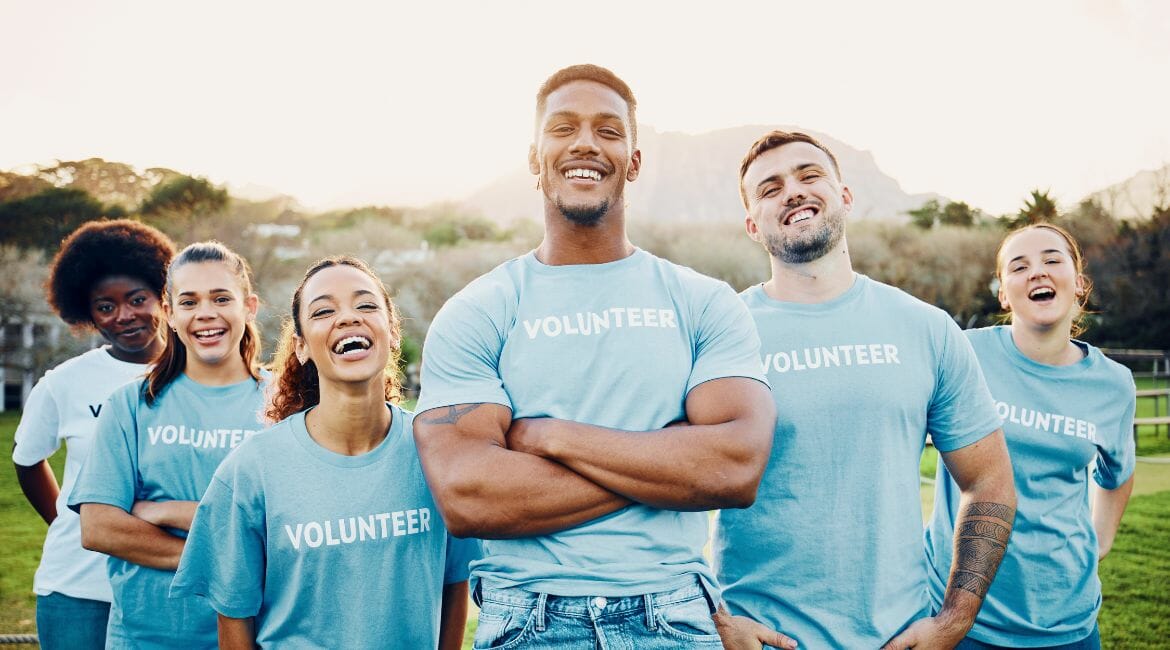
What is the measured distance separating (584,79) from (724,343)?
0.94 meters

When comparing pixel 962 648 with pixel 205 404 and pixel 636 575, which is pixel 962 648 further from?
pixel 205 404

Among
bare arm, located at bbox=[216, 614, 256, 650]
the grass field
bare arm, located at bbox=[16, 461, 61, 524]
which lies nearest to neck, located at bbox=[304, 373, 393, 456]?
bare arm, located at bbox=[216, 614, 256, 650]

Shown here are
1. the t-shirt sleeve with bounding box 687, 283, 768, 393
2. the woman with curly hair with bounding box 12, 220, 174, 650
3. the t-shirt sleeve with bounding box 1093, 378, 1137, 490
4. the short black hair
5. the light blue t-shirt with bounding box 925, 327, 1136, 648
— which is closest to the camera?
the t-shirt sleeve with bounding box 687, 283, 768, 393

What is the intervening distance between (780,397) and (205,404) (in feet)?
7.01

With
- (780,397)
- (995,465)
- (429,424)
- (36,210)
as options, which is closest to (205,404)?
(429,424)

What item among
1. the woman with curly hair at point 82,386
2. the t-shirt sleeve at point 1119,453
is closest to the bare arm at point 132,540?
the woman with curly hair at point 82,386

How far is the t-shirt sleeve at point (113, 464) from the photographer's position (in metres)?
3.11

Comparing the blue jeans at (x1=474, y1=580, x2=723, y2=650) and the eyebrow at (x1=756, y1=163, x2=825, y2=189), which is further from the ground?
the eyebrow at (x1=756, y1=163, x2=825, y2=189)

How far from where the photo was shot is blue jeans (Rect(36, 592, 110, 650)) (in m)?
3.57

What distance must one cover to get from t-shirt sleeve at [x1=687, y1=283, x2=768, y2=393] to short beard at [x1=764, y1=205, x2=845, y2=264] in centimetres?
49

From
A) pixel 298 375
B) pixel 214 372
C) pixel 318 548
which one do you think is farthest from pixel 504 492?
pixel 214 372

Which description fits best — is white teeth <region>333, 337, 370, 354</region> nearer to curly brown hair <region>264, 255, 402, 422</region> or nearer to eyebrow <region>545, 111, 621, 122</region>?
curly brown hair <region>264, 255, 402, 422</region>

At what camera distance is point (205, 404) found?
3318mm

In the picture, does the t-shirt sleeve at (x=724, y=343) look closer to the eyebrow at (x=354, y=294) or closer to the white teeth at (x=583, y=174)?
the white teeth at (x=583, y=174)
